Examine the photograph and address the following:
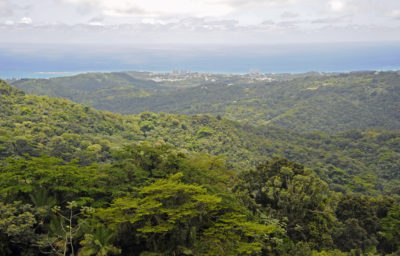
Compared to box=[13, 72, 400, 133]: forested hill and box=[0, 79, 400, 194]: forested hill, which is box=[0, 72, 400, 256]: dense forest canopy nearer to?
box=[0, 79, 400, 194]: forested hill

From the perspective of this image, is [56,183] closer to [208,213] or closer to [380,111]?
[208,213]

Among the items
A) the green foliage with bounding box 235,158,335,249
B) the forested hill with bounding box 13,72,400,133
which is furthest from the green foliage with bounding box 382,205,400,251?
the forested hill with bounding box 13,72,400,133

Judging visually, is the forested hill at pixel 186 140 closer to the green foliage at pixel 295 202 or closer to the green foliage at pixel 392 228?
the green foliage at pixel 295 202

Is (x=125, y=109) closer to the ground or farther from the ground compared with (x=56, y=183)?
closer to the ground

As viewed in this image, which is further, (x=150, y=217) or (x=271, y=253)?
(x=271, y=253)

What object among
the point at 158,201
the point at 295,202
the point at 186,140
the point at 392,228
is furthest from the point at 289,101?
the point at 158,201

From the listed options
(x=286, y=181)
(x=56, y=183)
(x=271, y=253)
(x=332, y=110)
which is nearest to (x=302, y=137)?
(x=332, y=110)

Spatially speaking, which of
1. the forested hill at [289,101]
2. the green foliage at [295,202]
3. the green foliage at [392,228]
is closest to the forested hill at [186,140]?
the green foliage at [295,202]

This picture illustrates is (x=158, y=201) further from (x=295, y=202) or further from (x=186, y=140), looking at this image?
(x=186, y=140)
